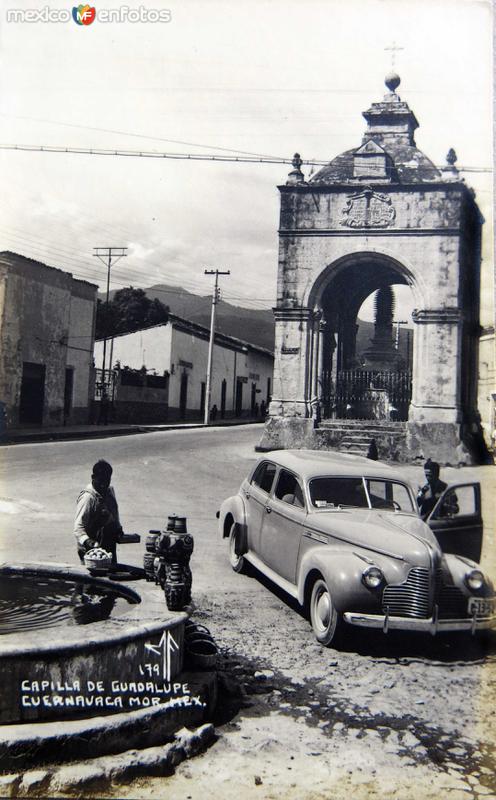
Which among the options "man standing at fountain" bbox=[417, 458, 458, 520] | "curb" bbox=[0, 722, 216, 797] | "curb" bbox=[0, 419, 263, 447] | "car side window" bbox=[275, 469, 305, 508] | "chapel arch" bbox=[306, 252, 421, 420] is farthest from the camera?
"chapel arch" bbox=[306, 252, 421, 420]

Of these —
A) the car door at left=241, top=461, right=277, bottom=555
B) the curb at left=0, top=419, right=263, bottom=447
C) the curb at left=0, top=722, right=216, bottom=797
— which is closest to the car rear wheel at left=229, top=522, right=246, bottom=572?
the car door at left=241, top=461, right=277, bottom=555

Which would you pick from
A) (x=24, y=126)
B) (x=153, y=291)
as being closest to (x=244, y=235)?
(x=153, y=291)

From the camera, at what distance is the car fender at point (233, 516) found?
575 centimetres

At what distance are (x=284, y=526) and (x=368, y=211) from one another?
3.11 m

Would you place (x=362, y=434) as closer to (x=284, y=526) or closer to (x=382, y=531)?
(x=284, y=526)

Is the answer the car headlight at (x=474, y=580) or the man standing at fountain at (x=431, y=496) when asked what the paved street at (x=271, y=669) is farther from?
the car headlight at (x=474, y=580)

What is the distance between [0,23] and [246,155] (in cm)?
197

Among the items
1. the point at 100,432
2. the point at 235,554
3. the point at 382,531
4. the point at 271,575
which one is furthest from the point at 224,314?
the point at 382,531

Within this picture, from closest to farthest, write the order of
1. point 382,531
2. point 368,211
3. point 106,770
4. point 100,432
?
point 106,770 < point 382,531 < point 100,432 < point 368,211

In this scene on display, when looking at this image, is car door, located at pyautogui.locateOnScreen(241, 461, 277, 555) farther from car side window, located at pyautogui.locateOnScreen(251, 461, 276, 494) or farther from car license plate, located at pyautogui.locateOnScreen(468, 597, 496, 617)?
car license plate, located at pyautogui.locateOnScreen(468, 597, 496, 617)

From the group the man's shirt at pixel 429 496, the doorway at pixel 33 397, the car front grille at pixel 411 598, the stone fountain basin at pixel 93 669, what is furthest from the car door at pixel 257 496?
A: the stone fountain basin at pixel 93 669

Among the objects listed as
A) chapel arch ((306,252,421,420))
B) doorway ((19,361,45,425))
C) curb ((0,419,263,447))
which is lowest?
curb ((0,419,263,447))

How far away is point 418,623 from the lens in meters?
4.18

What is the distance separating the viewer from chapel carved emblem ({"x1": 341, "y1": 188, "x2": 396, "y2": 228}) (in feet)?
20.6
